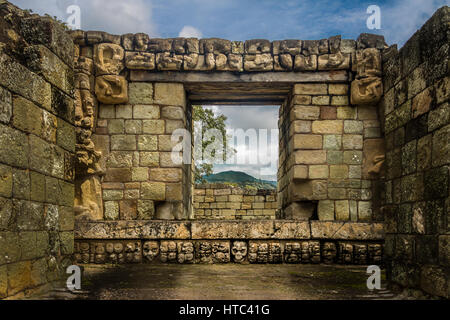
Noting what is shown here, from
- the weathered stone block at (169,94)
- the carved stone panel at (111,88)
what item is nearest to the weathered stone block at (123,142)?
the carved stone panel at (111,88)

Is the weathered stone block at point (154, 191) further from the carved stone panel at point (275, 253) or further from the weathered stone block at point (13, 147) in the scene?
the weathered stone block at point (13, 147)

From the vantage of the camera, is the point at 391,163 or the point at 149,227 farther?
the point at 149,227

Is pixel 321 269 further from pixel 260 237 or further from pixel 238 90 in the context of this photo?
pixel 238 90

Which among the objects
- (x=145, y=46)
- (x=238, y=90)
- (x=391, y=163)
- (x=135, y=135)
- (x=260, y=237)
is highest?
(x=145, y=46)

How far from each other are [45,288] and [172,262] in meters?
1.80

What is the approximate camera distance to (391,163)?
334 cm

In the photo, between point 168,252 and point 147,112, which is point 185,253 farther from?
point 147,112

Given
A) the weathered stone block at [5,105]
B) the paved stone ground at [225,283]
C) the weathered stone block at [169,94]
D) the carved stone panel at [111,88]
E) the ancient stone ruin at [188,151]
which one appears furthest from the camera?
the weathered stone block at [169,94]

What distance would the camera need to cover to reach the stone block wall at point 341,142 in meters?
5.91

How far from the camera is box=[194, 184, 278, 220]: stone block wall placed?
37.9 ft

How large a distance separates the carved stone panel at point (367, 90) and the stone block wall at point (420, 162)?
2.52m

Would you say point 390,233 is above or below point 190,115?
below
